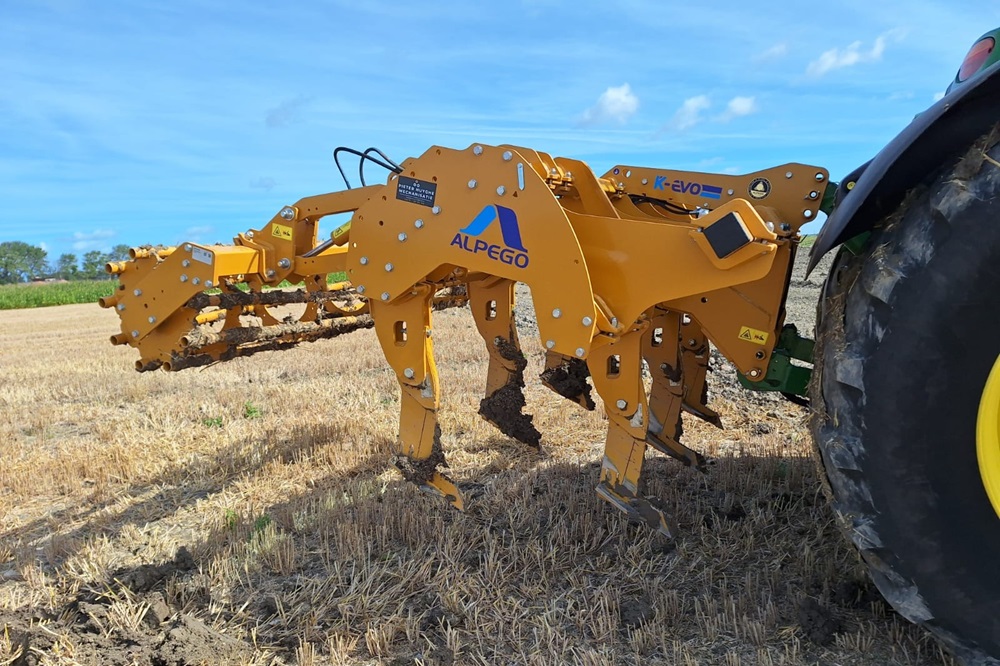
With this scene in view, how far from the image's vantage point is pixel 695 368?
174 inches

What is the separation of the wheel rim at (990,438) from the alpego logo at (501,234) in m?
1.65

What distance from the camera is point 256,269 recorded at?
4.03m

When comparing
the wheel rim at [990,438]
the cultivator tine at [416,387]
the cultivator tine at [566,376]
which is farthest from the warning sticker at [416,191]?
the wheel rim at [990,438]

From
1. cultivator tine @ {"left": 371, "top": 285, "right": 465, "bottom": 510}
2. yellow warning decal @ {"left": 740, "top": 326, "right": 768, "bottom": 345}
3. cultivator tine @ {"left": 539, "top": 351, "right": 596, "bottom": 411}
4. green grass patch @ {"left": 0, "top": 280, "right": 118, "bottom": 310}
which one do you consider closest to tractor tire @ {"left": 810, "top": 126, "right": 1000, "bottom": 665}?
yellow warning decal @ {"left": 740, "top": 326, "right": 768, "bottom": 345}

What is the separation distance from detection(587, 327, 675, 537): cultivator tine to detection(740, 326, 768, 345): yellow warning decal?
55cm

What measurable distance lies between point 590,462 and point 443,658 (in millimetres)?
1959

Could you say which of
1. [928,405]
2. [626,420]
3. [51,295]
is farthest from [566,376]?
[51,295]

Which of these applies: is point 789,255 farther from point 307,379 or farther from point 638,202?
point 307,379

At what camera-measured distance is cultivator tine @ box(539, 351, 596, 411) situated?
13.1 ft

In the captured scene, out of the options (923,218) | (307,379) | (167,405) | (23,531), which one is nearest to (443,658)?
(923,218)

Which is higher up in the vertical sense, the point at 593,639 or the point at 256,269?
the point at 256,269

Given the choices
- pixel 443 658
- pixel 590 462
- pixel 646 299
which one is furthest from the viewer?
pixel 590 462

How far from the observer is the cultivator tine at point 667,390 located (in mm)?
4102

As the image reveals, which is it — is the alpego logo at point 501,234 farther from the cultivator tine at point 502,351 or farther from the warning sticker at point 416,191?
the cultivator tine at point 502,351
